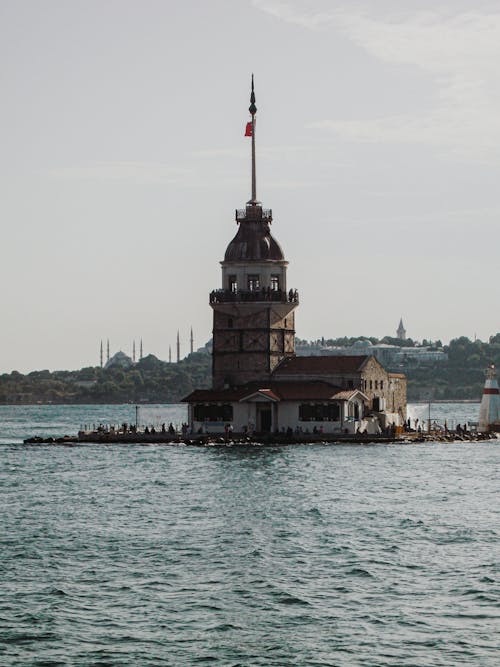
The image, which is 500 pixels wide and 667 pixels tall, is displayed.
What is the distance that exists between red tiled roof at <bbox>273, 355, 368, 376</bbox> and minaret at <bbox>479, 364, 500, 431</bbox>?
17.3 m

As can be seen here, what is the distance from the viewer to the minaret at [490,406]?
136875 mm

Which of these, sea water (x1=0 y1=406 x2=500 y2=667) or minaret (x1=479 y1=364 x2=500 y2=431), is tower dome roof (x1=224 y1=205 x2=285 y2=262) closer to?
minaret (x1=479 y1=364 x2=500 y2=431)

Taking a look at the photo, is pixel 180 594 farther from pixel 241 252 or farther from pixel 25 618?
pixel 241 252

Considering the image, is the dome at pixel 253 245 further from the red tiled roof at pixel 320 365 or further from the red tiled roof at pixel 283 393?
the red tiled roof at pixel 283 393

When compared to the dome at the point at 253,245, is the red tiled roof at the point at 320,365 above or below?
below

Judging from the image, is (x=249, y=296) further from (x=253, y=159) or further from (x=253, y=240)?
(x=253, y=159)

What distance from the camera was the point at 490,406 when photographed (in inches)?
5443

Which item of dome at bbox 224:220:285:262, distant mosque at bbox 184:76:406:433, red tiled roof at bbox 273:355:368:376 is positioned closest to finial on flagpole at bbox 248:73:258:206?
distant mosque at bbox 184:76:406:433

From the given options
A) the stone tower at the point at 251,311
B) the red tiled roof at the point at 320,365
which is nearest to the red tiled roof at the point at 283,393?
the red tiled roof at the point at 320,365

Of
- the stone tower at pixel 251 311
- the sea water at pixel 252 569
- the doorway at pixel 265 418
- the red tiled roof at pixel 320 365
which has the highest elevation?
the stone tower at pixel 251 311

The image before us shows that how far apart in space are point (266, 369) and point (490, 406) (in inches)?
961

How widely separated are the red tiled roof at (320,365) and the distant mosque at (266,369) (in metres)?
0.08

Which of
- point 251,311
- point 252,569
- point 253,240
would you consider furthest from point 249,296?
point 252,569

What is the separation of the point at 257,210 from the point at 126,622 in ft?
297
